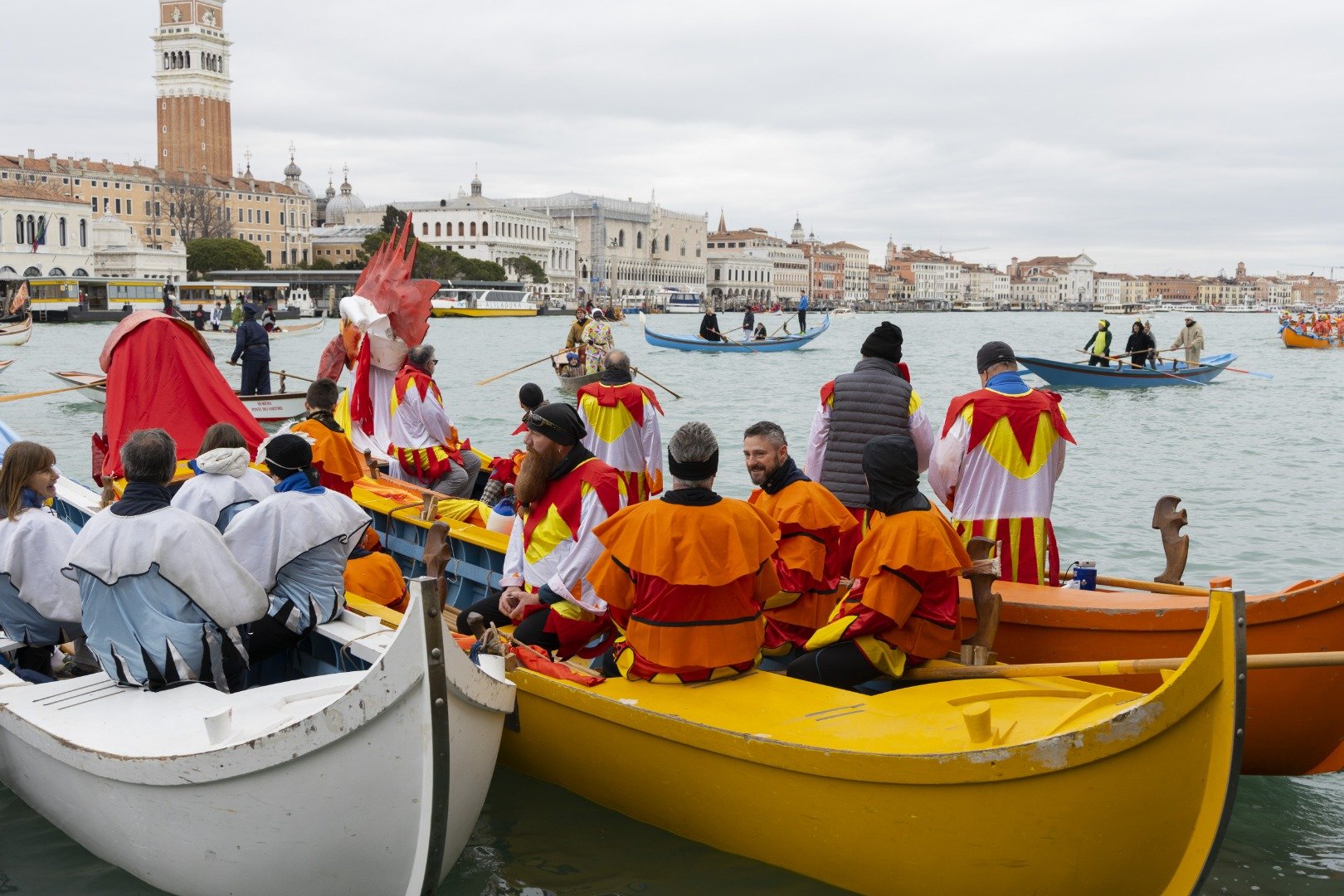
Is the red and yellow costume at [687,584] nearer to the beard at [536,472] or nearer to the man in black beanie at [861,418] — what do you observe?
the beard at [536,472]

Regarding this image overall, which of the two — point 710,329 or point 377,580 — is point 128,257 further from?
point 377,580

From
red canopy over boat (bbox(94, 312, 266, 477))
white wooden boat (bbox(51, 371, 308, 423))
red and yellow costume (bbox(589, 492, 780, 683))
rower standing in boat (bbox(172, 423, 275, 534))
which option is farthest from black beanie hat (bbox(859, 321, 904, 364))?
white wooden boat (bbox(51, 371, 308, 423))

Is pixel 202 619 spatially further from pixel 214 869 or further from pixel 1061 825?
pixel 1061 825

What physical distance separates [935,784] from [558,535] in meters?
1.81

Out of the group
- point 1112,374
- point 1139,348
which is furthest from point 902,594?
point 1139,348

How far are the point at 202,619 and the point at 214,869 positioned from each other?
90 centimetres

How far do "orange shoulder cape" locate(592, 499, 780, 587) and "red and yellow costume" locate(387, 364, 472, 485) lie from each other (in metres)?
4.39

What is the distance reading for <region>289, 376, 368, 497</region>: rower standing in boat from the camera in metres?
7.02

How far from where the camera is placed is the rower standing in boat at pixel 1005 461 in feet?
18.4

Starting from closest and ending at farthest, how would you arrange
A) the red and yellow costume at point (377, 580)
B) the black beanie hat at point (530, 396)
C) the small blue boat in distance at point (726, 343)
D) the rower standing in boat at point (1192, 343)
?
the red and yellow costume at point (377, 580)
the black beanie hat at point (530, 396)
the rower standing in boat at point (1192, 343)
the small blue boat in distance at point (726, 343)

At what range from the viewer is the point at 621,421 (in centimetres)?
767

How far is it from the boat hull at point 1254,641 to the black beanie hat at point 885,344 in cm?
119

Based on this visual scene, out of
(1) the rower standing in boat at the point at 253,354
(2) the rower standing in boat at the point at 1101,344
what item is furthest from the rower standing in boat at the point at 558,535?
(2) the rower standing in boat at the point at 1101,344

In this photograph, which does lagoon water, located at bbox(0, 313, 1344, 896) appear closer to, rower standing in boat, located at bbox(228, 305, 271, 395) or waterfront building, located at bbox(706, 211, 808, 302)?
rower standing in boat, located at bbox(228, 305, 271, 395)
